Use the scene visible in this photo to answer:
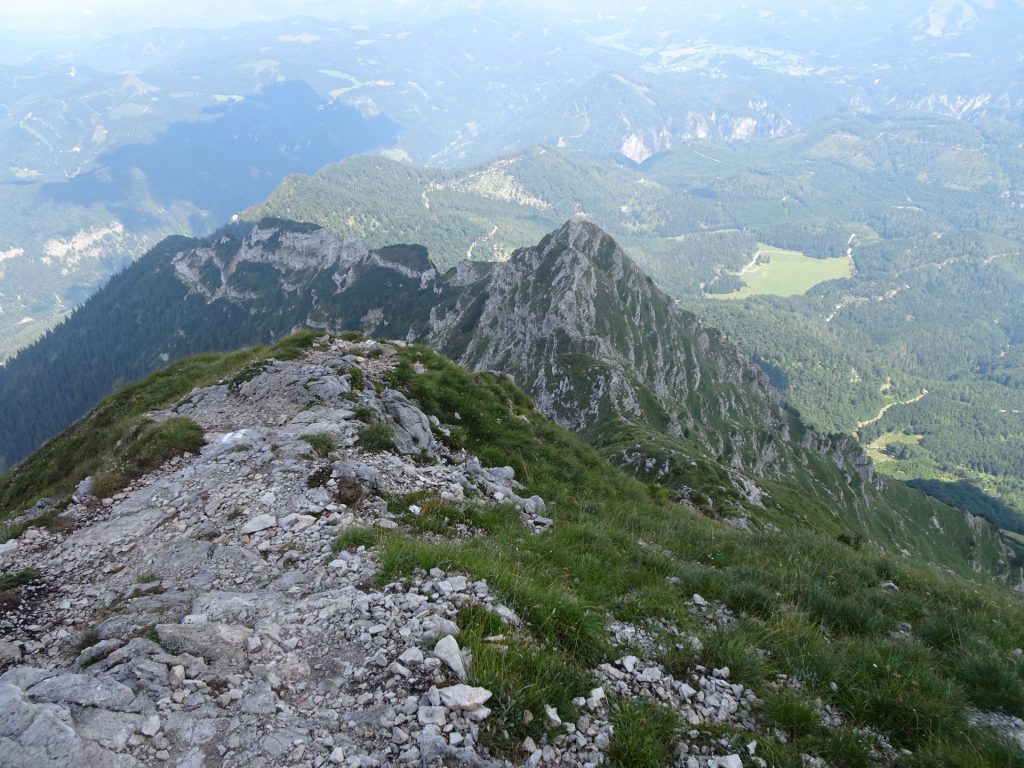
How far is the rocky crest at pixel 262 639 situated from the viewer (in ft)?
20.6

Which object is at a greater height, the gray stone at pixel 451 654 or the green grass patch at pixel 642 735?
the gray stone at pixel 451 654

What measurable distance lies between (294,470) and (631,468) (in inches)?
2009

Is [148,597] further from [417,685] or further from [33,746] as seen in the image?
[417,685]

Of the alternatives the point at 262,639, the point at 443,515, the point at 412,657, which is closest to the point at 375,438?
the point at 443,515

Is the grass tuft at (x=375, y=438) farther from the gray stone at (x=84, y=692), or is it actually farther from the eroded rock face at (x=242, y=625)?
the gray stone at (x=84, y=692)

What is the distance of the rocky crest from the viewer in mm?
6270

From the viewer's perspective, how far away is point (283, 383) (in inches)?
846

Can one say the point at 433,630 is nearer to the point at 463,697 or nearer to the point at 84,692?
the point at 463,697

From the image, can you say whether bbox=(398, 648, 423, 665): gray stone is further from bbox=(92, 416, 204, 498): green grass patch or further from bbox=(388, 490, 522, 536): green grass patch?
bbox=(92, 416, 204, 498): green grass patch

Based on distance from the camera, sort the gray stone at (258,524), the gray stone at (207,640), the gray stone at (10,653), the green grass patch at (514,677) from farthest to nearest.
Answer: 1. the gray stone at (258,524)
2. the gray stone at (10,653)
3. the gray stone at (207,640)
4. the green grass patch at (514,677)

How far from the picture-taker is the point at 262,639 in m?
8.05

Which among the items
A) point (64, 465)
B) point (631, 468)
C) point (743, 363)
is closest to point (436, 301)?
point (743, 363)

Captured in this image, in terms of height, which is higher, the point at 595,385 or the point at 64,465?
the point at 64,465

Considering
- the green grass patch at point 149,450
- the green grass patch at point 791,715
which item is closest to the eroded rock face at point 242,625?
the green grass patch at point 149,450
